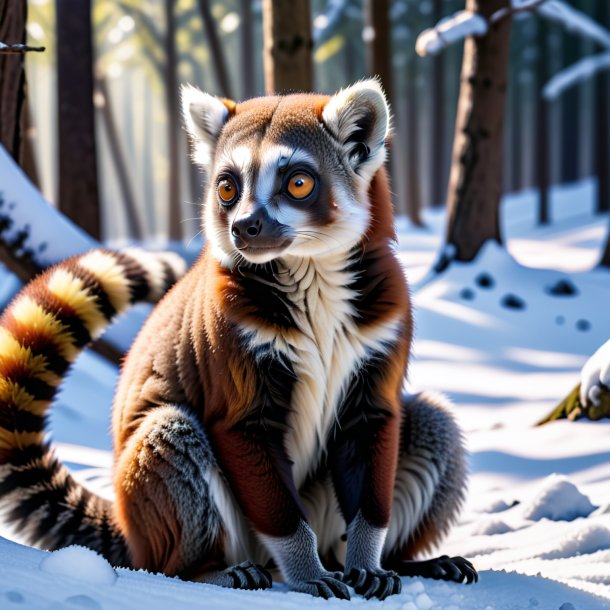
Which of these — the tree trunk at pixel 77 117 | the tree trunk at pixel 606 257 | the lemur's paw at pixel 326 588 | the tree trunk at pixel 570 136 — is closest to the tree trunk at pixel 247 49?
the tree trunk at pixel 570 136

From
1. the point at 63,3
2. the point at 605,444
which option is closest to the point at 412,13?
the point at 63,3

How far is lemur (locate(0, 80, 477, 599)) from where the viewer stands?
11.3 feet

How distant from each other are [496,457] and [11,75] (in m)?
3.84

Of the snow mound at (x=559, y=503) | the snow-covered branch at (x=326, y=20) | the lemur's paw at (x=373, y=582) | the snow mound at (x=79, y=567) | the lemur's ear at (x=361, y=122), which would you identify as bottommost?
the snow mound at (x=559, y=503)

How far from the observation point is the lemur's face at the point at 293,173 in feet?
11.1

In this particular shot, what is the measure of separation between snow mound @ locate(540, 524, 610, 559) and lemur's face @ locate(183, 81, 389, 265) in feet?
5.82

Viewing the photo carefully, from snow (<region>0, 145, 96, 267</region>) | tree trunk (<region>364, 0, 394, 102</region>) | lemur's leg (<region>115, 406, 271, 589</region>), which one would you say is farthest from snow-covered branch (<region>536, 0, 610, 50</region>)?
lemur's leg (<region>115, 406, 271, 589</region>)

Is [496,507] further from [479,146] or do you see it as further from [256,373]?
[479,146]

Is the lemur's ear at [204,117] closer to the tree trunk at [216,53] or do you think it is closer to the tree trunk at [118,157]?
the tree trunk at [216,53]

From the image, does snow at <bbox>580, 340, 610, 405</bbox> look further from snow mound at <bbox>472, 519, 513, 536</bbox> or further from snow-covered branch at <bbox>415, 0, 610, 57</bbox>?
snow-covered branch at <bbox>415, 0, 610, 57</bbox>

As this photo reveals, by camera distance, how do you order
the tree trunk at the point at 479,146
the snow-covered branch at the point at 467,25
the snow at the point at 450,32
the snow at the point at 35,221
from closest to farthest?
the snow at the point at 35,221
the snow-covered branch at the point at 467,25
the snow at the point at 450,32
the tree trunk at the point at 479,146

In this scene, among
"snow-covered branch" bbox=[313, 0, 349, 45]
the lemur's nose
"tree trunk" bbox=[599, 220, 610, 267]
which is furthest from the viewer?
"snow-covered branch" bbox=[313, 0, 349, 45]

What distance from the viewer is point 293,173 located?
3.43m

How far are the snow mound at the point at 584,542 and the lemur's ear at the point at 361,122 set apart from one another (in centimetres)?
189
